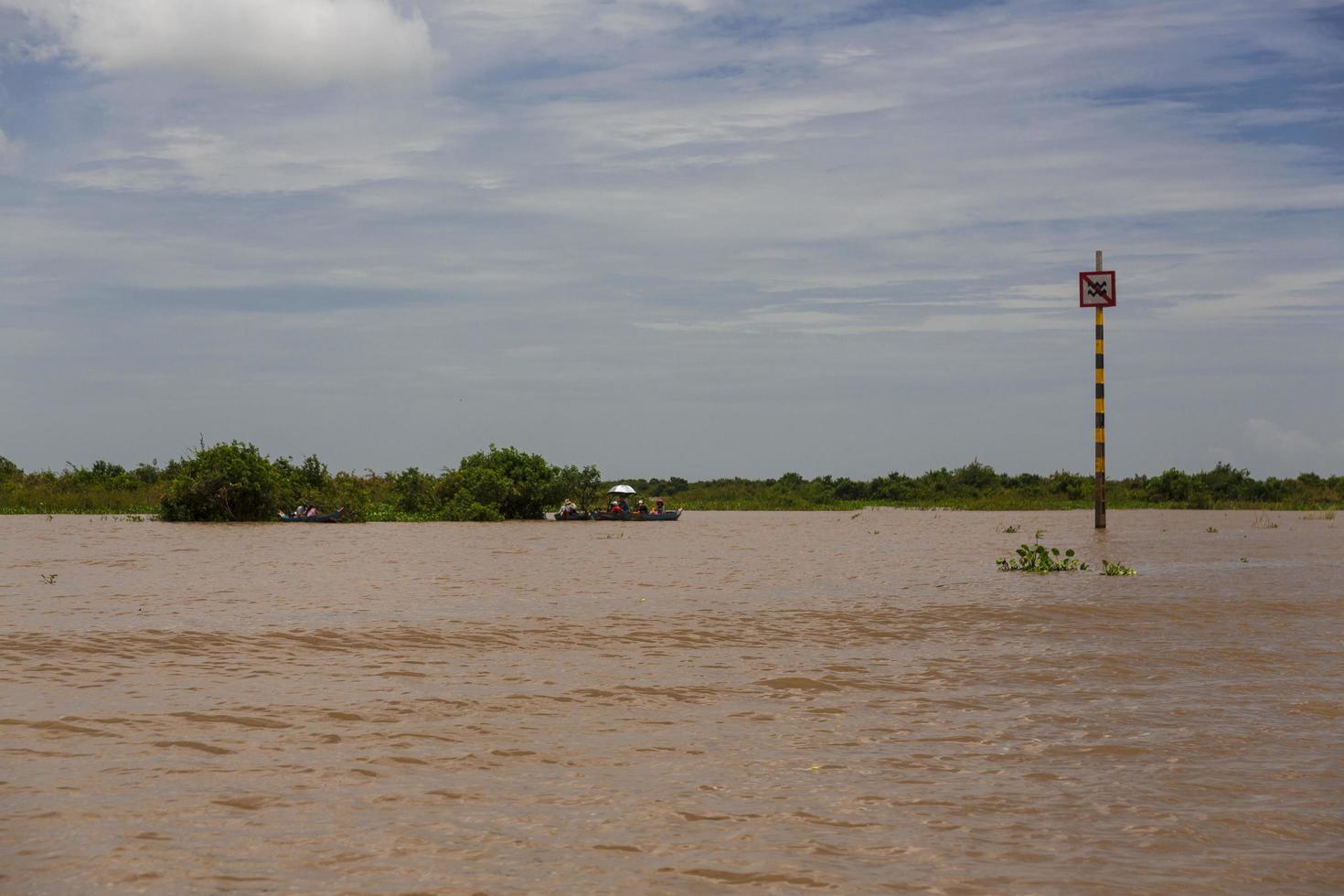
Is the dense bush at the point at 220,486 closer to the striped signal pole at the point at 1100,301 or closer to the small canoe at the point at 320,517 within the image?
the small canoe at the point at 320,517

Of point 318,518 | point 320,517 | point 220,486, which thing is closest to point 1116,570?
point 320,517

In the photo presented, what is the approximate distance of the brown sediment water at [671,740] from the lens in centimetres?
464

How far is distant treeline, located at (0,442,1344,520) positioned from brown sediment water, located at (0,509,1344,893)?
21573 millimetres

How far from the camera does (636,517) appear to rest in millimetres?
38844

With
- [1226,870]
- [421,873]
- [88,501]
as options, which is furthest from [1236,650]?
[88,501]

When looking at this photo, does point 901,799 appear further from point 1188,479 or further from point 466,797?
point 1188,479

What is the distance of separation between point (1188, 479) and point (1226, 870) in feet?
174

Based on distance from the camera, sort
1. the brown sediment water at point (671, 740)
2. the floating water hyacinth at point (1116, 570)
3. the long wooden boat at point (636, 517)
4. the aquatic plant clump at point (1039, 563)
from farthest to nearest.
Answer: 1. the long wooden boat at point (636, 517)
2. the aquatic plant clump at point (1039, 563)
3. the floating water hyacinth at point (1116, 570)
4. the brown sediment water at point (671, 740)

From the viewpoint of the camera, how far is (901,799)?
18.1 ft

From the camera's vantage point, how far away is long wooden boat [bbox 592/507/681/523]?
125 feet

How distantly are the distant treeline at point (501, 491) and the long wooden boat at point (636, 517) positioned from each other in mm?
1070

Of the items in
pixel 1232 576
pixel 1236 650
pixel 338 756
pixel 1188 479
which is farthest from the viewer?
pixel 1188 479

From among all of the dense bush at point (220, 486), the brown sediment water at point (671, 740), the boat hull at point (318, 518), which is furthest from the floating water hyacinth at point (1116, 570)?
the dense bush at point (220, 486)

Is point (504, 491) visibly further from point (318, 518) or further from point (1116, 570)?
point (1116, 570)
